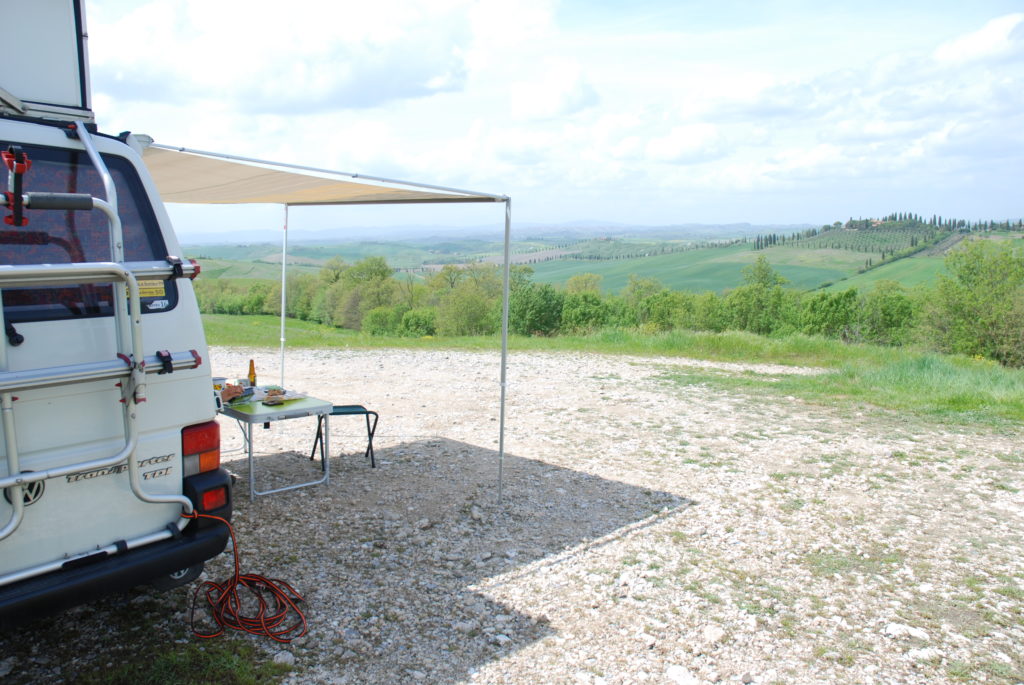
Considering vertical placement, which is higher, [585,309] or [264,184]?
[264,184]

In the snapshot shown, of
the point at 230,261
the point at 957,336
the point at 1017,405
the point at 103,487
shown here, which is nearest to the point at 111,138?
the point at 103,487

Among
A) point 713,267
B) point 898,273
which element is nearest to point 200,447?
point 898,273

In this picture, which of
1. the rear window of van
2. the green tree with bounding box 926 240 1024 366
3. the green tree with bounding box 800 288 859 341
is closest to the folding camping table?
the rear window of van

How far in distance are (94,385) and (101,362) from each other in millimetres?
122

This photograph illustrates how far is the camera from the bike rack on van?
95.3 inches

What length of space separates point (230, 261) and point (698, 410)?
47.6m

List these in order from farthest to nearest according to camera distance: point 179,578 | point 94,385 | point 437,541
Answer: point 437,541, point 179,578, point 94,385

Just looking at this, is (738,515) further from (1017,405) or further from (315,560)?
(1017,405)

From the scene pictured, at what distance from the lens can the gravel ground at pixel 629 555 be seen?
10.9 feet

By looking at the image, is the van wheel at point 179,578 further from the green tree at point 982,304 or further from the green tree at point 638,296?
the green tree at point 638,296

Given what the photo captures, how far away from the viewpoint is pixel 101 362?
8.73 feet

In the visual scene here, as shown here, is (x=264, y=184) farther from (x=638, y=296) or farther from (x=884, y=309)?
(x=638, y=296)

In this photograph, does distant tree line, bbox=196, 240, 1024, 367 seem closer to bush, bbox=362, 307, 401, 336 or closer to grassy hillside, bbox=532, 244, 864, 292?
bush, bbox=362, 307, 401, 336

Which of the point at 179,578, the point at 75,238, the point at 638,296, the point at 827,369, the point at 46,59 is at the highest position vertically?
the point at 46,59
